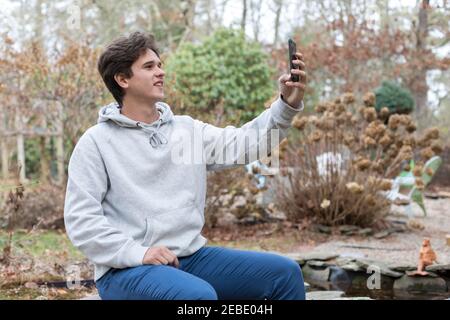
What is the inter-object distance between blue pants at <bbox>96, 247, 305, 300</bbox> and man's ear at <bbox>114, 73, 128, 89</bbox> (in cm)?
61

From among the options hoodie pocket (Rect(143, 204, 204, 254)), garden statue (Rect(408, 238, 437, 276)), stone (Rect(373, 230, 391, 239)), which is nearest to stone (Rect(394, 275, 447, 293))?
garden statue (Rect(408, 238, 437, 276))

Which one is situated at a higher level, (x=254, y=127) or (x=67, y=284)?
(x=254, y=127)

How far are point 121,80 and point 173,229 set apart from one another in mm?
547

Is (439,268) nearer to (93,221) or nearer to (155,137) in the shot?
(155,137)

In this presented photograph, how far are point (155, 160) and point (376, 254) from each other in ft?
12.8

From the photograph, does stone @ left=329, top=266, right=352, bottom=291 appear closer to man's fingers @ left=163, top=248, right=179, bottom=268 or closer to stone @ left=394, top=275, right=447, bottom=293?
stone @ left=394, top=275, right=447, bottom=293

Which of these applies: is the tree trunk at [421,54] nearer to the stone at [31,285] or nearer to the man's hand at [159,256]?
the stone at [31,285]

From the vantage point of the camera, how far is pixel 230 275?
221 centimetres

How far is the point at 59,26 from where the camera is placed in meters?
14.5

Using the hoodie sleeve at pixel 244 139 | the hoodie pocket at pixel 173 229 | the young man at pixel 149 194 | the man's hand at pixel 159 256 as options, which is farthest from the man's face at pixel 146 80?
the man's hand at pixel 159 256

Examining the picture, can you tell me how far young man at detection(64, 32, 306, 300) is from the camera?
210 cm

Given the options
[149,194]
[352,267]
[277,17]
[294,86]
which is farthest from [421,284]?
[277,17]
